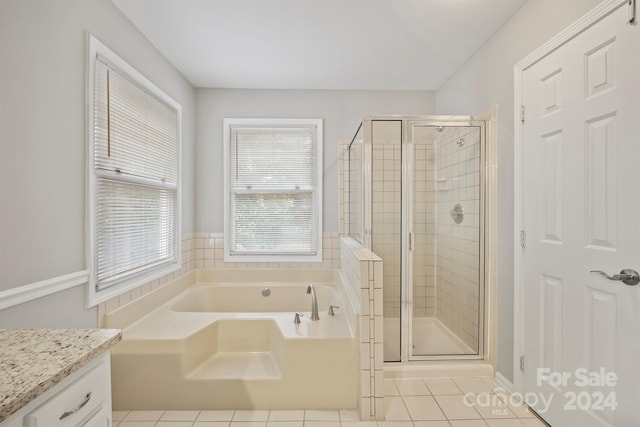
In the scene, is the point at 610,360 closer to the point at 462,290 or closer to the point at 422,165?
the point at 462,290

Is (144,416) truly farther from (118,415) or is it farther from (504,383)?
(504,383)

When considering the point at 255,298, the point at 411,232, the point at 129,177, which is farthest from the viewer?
the point at 255,298

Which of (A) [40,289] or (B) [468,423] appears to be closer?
(A) [40,289]

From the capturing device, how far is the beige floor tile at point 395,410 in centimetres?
189

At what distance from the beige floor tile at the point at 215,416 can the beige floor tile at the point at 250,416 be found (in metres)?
0.03

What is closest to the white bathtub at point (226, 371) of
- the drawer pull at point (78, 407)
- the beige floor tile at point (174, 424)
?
the beige floor tile at point (174, 424)

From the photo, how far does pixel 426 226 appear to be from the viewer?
2504 mm

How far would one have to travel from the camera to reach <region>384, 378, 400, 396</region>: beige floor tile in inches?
84.7

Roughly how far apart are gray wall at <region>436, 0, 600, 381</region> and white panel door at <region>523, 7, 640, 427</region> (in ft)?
0.56

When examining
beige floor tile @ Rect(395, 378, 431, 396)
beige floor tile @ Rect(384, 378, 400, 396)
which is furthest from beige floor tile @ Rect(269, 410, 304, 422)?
beige floor tile @ Rect(395, 378, 431, 396)

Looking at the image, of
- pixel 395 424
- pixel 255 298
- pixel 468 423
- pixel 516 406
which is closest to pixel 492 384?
pixel 516 406

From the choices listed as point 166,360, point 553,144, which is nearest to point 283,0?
point 553,144

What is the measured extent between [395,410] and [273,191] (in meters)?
2.20

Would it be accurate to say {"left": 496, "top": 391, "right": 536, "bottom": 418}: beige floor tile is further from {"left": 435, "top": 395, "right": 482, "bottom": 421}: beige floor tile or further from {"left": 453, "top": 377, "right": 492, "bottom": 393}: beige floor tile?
{"left": 435, "top": 395, "right": 482, "bottom": 421}: beige floor tile
